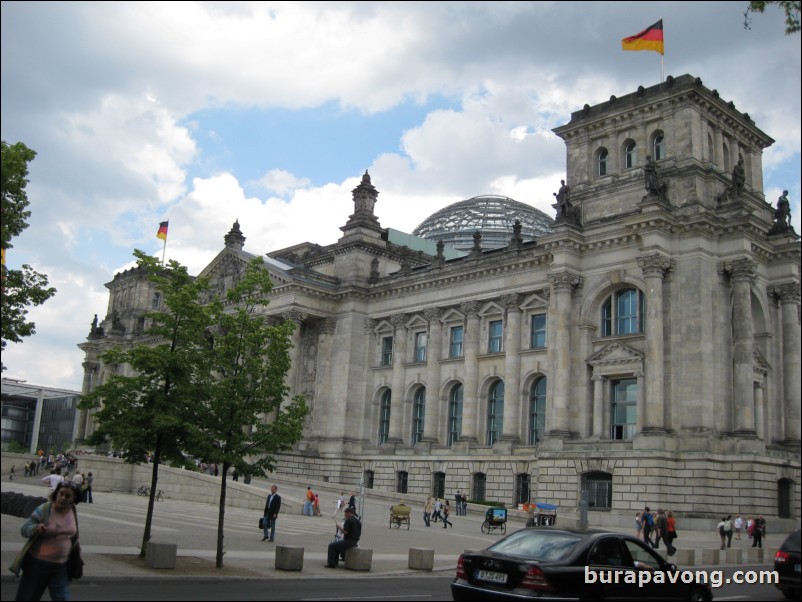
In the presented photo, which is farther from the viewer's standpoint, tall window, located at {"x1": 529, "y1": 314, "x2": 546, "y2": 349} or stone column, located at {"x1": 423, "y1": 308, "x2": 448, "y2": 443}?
stone column, located at {"x1": 423, "y1": 308, "x2": 448, "y2": 443}

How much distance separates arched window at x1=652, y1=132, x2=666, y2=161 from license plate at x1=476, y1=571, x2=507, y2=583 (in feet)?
135

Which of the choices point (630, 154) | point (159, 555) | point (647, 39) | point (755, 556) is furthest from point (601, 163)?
point (159, 555)

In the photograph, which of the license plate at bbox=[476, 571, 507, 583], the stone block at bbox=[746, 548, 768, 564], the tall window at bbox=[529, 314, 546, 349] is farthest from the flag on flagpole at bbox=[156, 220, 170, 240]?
the license plate at bbox=[476, 571, 507, 583]

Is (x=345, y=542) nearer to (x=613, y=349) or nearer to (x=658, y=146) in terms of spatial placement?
(x=613, y=349)

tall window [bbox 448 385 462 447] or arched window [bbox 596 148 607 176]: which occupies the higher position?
arched window [bbox 596 148 607 176]

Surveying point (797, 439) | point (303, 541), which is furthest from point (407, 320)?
point (303, 541)

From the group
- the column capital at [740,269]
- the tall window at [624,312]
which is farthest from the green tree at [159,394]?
the column capital at [740,269]

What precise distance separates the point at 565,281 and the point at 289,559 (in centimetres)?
3209

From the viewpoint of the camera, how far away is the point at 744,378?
1742 inches

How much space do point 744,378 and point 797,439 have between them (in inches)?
263

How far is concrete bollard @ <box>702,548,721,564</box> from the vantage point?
27406 millimetres

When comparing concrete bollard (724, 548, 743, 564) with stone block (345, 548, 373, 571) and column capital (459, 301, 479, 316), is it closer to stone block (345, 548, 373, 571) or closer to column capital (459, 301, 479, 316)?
stone block (345, 548, 373, 571)

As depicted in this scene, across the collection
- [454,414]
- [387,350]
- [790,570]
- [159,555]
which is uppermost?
[387,350]

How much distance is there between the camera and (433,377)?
5819 cm
